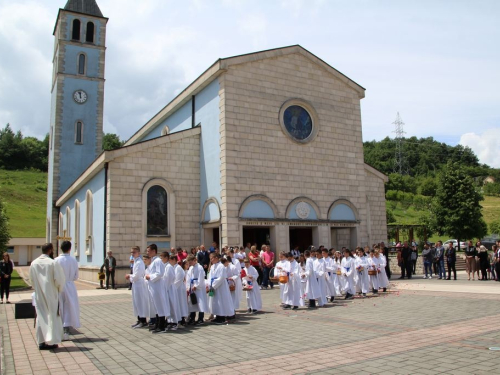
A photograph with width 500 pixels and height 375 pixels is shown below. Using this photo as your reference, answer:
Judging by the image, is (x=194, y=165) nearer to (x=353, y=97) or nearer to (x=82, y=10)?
(x=353, y=97)

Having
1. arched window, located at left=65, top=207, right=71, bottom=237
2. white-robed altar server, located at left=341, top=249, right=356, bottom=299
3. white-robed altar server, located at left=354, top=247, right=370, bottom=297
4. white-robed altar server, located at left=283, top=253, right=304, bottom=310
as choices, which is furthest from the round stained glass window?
arched window, located at left=65, top=207, right=71, bottom=237

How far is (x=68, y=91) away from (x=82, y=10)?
755 cm

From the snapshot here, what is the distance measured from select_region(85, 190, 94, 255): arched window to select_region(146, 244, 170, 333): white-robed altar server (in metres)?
14.7

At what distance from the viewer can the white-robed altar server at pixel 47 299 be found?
8.43 m

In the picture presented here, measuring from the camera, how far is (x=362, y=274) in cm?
1711

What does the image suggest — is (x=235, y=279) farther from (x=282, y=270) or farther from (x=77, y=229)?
(x=77, y=229)

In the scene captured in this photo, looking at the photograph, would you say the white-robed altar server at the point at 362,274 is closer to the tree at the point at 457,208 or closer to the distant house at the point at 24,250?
the tree at the point at 457,208

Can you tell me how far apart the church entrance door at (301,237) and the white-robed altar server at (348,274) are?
789 centimetres

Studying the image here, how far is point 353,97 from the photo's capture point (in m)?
26.5

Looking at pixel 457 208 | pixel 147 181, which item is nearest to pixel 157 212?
pixel 147 181

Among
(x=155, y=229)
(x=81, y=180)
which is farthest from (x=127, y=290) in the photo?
(x=81, y=180)

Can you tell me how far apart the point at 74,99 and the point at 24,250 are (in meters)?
28.9

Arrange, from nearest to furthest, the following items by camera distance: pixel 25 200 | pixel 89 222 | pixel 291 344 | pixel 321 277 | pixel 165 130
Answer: pixel 291 344 < pixel 321 277 < pixel 89 222 < pixel 165 130 < pixel 25 200

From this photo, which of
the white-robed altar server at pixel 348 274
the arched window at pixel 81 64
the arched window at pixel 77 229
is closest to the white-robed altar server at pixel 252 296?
the white-robed altar server at pixel 348 274
